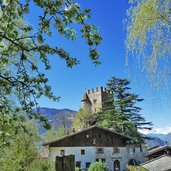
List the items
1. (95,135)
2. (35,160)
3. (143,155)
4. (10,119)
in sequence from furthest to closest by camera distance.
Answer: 1. (143,155)
2. (95,135)
3. (35,160)
4. (10,119)

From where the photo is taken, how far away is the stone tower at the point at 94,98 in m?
76.6

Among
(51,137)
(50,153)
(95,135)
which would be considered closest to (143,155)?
(95,135)

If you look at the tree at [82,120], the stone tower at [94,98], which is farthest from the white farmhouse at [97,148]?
the stone tower at [94,98]

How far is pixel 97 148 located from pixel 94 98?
38.6 m

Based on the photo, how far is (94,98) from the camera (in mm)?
78125

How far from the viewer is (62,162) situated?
297 centimetres

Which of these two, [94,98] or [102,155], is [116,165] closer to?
[102,155]

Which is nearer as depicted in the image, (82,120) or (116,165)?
(116,165)

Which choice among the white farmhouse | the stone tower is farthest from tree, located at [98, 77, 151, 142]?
the stone tower

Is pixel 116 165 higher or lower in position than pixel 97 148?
lower

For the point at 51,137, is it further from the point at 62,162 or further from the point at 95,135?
the point at 62,162

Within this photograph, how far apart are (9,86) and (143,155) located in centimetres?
4294

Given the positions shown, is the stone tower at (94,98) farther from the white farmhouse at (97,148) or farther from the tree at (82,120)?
the white farmhouse at (97,148)

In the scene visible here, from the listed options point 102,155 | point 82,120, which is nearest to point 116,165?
point 102,155
